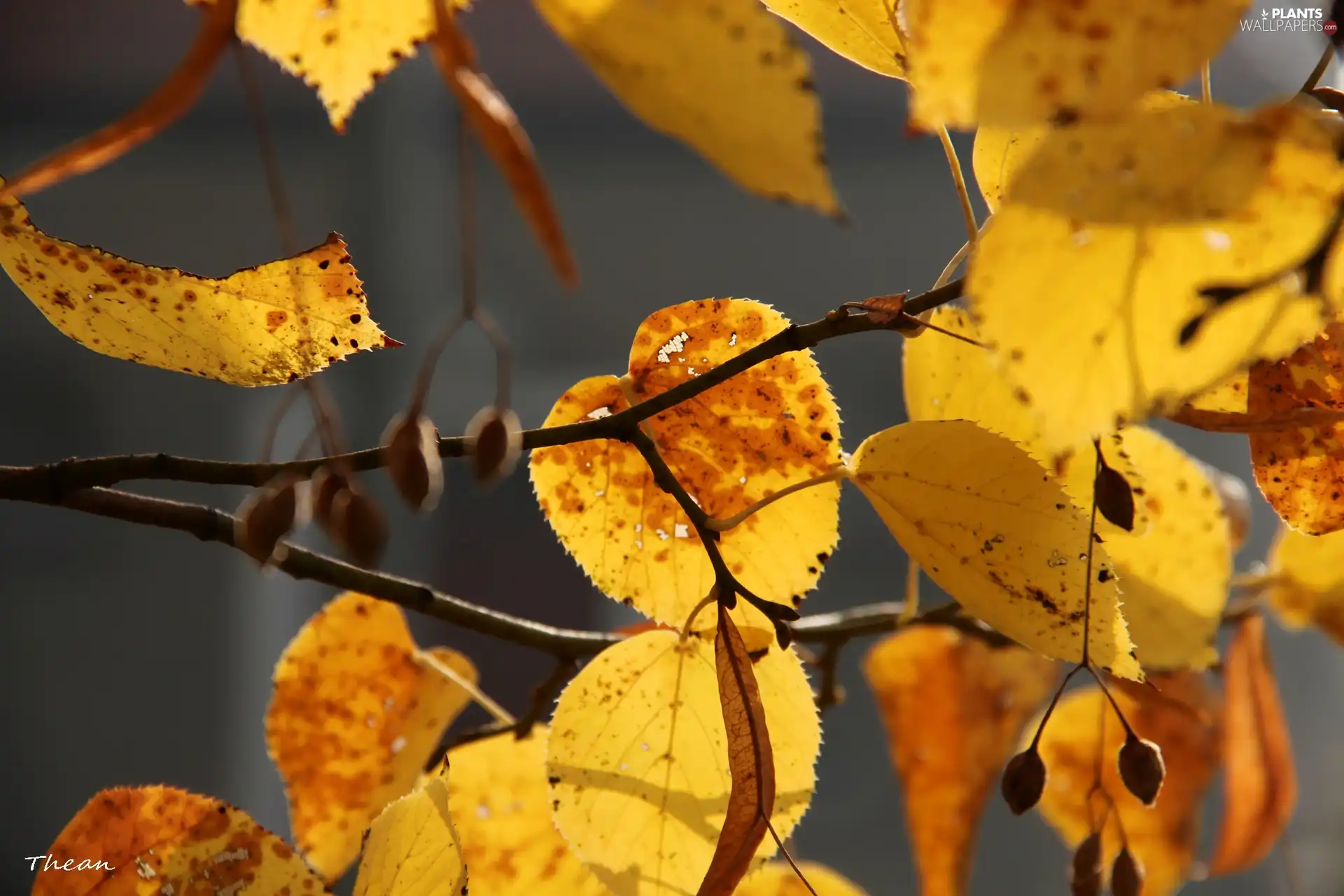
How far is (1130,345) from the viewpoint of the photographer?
0.35 feet

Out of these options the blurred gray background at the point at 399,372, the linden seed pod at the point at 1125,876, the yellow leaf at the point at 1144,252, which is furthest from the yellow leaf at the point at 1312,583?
the blurred gray background at the point at 399,372

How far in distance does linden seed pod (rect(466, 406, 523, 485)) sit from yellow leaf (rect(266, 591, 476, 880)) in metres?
0.14

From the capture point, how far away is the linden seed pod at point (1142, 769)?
19cm

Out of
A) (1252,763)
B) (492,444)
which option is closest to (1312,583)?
(1252,763)

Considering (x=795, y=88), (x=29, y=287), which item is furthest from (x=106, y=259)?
(x=795, y=88)

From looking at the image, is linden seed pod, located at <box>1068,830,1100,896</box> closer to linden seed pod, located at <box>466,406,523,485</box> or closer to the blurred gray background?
linden seed pod, located at <box>466,406,523,485</box>

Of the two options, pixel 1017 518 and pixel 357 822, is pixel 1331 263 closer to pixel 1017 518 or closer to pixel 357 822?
pixel 1017 518

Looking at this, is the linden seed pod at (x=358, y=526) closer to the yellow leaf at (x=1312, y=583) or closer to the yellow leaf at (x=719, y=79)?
the yellow leaf at (x=719, y=79)

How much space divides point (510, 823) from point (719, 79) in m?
0.18

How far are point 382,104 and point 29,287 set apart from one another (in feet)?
3.73

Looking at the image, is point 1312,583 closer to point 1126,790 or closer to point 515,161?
point 1126,790

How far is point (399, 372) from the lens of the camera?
1211mm

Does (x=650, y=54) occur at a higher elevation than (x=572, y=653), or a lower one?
higher

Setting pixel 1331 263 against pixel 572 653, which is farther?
pixel 572 653
